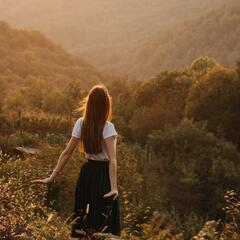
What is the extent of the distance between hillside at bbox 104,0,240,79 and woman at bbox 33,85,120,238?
12801 centimetres

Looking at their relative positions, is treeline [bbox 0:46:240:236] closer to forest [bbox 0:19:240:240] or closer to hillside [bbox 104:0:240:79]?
forest [bbox 0:19:240:240]

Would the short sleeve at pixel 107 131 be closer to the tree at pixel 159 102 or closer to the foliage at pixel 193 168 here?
the foliage at pixel 193 168

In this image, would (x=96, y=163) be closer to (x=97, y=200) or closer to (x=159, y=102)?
(x=97, y=200)

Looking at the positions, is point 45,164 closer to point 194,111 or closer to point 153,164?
point 153,164

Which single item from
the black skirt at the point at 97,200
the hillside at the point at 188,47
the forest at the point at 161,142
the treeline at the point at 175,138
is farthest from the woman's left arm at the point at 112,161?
the hillside at the point at 188,47

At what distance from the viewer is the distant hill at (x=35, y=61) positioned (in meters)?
114

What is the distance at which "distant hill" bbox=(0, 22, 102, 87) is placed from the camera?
373 ft

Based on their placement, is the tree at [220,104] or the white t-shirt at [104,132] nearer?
the white t-shirt at [104,132]

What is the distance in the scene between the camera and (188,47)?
149125 millimetres

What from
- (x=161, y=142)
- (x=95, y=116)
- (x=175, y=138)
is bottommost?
(x=161, y=142)

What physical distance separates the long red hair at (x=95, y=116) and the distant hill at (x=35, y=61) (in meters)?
96.2

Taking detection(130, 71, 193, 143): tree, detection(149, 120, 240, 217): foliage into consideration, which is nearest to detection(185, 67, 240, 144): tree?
detection(130, 71, 193, 143): tree

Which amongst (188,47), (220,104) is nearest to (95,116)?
(220,104)

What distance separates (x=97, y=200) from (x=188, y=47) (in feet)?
479
